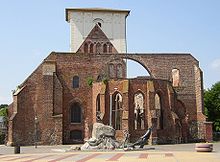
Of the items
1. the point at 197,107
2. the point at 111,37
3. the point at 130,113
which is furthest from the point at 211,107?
the point at 111,37

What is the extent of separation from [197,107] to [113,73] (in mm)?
12118

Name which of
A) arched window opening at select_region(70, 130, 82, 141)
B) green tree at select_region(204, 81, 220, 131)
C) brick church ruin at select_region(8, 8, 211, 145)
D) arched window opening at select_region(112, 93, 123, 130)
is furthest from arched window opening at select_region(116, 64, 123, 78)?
green tree at select_region(204, 81, 220, 131)

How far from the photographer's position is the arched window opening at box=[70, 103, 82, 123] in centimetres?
4781

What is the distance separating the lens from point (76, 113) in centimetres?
4797

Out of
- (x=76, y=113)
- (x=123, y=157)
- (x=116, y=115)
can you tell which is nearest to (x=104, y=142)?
(x=123, y=157)

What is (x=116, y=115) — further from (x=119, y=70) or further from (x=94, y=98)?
(x=119, y=70)

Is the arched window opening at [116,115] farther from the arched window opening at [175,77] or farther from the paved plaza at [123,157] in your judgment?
the paved plaza at [123,157]

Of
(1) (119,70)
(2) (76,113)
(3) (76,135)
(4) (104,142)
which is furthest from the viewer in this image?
(1) (119,70)

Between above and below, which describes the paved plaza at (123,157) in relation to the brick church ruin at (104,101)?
below

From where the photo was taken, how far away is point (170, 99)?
144 ft

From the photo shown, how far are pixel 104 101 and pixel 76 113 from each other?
6291 mm

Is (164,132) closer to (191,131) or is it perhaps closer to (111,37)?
(191,131)

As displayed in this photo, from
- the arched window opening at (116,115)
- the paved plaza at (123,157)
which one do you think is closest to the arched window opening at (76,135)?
the arched window opening at (116,115)

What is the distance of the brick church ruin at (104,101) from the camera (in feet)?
140
